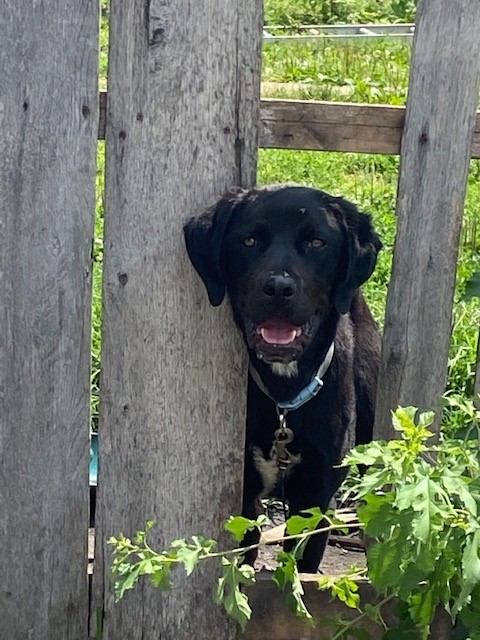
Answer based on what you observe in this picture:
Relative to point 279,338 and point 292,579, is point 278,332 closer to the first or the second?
point 279,338

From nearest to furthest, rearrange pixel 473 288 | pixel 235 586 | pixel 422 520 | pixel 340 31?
pixel 422 520, pixel 235 586, pixel 473 288, pixel 340 31

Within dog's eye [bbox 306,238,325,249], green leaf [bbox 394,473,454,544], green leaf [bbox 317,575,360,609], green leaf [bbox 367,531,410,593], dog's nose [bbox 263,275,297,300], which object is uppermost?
dog's eye [bbox 306,238,325,249]

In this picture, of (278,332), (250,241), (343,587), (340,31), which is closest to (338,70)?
(340,31)

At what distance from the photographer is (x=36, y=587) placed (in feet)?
10.3

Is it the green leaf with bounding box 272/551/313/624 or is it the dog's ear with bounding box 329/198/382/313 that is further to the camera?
the dog's ear with bounding box 329/198/382/313

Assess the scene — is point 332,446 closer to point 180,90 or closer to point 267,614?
point 267,614

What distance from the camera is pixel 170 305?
3014 mm

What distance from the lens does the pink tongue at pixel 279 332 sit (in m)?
3.16

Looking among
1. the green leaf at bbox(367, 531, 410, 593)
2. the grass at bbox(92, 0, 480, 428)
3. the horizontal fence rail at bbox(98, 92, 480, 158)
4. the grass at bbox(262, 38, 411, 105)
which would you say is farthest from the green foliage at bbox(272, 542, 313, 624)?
the grass at bbox(262, 38, 411, 105)

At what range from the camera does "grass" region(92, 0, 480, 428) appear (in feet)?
16.4

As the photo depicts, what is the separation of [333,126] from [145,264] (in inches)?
23.6

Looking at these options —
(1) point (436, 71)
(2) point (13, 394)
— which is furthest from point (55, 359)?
(1) point (436, 71)

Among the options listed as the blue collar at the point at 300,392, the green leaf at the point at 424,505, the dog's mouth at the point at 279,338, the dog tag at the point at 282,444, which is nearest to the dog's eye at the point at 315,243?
the dog's mouth at the point at 279,338

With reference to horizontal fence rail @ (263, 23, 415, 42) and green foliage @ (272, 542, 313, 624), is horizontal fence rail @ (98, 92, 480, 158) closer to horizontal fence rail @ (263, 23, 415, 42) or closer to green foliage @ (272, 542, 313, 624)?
green foliage @ (272, 542, 313, 624)
